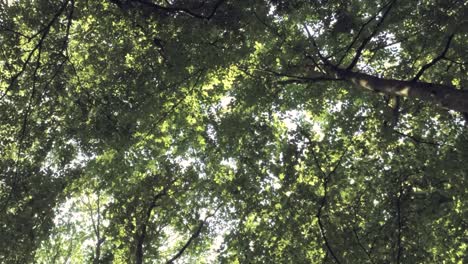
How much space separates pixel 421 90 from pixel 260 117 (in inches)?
249

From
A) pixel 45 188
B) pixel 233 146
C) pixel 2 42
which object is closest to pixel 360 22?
pixel 233 146

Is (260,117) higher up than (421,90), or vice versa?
(260,117)

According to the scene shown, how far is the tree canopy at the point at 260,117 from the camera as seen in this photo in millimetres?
9383

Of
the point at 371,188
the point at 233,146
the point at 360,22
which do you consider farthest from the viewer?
the point at 233,146

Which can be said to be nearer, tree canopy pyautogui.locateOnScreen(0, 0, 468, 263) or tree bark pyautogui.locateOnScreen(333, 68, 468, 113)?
tree bark pyautogui.locateOnScreen(333, 68, 468, 113)

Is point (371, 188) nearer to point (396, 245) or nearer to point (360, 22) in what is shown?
point (396, 245)

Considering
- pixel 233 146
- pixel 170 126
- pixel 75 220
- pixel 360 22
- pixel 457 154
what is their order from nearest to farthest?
1. pixel 457 154
2. pixel 360 22
3. pixel 233 146
4. pixel 170 126
5. pixel 75 220

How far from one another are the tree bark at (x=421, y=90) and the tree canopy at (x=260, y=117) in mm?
68

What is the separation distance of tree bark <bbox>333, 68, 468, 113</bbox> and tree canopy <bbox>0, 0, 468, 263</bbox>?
0.07 metres

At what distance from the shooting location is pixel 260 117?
1316cm

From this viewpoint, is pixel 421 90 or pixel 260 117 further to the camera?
pixel 260 117

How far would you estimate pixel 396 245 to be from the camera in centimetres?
1036

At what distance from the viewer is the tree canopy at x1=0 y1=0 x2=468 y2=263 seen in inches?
369

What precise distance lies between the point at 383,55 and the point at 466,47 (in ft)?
8.33
